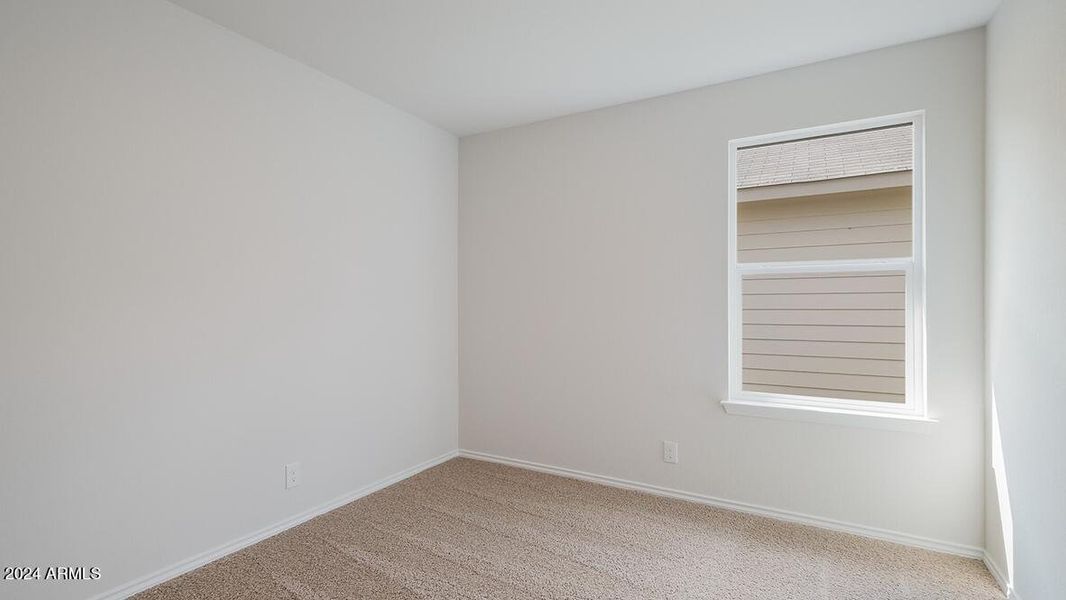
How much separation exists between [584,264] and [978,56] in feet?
7.11

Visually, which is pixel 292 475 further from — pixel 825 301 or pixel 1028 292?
pixel 1028 292

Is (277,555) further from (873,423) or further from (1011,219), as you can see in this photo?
(1011,219)

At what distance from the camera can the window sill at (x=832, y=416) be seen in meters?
2.44

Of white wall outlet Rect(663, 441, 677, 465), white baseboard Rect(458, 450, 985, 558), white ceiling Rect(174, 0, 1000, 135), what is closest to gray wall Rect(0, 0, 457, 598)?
white ceiling Rect(174, 0, 1000, 135)

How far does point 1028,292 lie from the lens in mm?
1848

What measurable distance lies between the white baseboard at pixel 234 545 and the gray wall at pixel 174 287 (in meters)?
0.04

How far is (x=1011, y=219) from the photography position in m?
2.00

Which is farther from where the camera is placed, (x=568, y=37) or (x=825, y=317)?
(x=825, y=317)

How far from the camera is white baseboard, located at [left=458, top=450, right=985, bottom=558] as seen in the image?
2.39 metres

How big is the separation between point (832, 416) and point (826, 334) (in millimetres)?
444

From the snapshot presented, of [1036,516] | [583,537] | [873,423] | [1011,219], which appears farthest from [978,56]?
[583,537]

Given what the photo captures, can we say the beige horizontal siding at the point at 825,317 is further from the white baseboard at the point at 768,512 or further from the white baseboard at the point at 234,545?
the white baseboard at the point at 234,545

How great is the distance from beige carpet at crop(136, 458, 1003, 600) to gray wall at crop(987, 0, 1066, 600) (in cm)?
44

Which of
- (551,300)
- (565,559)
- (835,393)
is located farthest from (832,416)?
(551,300)
